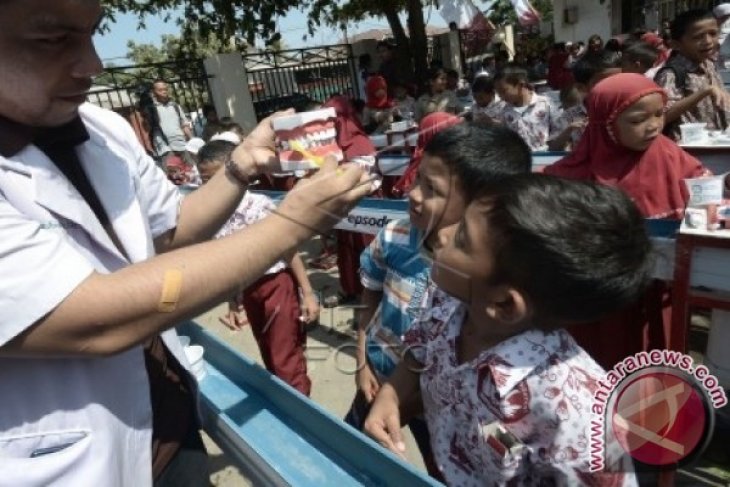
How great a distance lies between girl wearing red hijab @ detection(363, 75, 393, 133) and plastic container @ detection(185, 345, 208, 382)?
16.2ft

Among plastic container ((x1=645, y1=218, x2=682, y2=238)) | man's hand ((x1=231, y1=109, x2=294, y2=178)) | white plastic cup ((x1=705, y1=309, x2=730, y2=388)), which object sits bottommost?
white plastic cup ((x1=705, y1=309, x2=730, y2=388))

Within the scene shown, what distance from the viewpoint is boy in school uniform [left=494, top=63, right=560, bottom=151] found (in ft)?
16.2

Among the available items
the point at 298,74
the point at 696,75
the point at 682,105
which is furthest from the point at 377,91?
the point at 298,74

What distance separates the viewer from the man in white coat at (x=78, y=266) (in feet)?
2.86

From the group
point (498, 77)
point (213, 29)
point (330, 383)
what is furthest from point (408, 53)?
point (330, 383)

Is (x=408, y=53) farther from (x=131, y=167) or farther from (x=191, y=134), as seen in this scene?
(x=131, y=167)

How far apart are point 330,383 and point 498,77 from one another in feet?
11.1

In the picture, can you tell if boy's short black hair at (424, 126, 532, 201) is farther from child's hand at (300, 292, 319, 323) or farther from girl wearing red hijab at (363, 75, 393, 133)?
girl wearing red hijab at (363, 75, 393, 133)

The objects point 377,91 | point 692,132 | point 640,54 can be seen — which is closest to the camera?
point 692,132

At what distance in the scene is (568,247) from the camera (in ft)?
3.26

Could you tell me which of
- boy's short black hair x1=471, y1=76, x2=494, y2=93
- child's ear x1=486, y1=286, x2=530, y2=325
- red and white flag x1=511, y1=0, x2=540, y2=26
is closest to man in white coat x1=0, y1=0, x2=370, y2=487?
child's ear x1=486, y1=286, x2=530, y2=325

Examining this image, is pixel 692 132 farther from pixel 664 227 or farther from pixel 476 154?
pixel 476 154

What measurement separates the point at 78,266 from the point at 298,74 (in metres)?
13.0

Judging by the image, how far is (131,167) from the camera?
4.41ft
